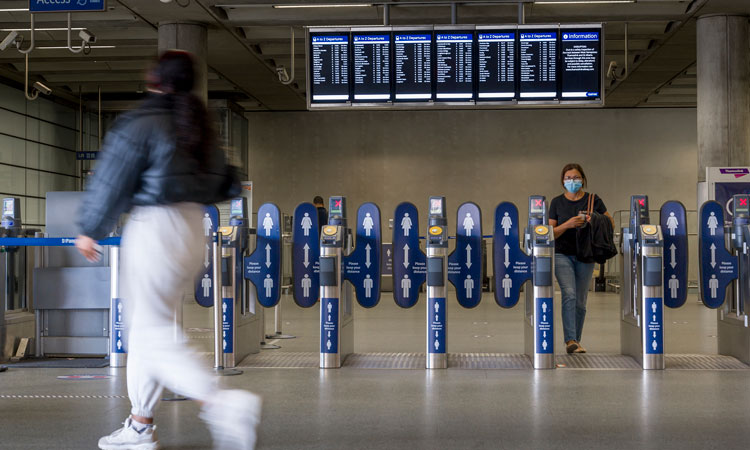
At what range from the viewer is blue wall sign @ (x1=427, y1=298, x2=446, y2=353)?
633cm

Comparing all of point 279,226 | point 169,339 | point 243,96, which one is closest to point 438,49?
point 279,226

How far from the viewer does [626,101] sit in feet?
56.2

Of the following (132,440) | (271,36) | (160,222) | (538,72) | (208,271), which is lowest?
(132,440)

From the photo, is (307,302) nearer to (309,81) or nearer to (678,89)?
(309,81)

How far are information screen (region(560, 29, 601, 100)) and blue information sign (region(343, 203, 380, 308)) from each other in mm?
2612

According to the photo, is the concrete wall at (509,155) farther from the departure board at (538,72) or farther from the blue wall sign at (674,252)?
the blue wall sign at (674,252)

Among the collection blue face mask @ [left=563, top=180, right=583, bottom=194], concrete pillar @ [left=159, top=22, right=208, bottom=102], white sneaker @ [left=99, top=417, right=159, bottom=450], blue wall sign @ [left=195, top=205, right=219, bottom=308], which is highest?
concrete pillar @ [left=159, top=22, right=208, bottom=102]

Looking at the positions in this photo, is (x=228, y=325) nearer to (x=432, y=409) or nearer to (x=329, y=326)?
(x=329, y=326)

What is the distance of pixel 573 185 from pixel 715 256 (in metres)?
1.26

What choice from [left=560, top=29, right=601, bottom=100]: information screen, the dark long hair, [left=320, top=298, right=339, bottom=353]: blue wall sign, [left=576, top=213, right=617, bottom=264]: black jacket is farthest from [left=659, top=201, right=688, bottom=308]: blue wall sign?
the dark long hair

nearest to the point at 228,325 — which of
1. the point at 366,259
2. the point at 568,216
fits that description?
the point at 366,259

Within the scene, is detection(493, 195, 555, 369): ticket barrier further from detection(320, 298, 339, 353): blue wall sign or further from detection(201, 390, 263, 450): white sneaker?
detection(201, 390, 263, 450): white sneaker

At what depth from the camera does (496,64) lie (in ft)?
27.2

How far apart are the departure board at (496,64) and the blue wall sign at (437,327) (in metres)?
2.76
